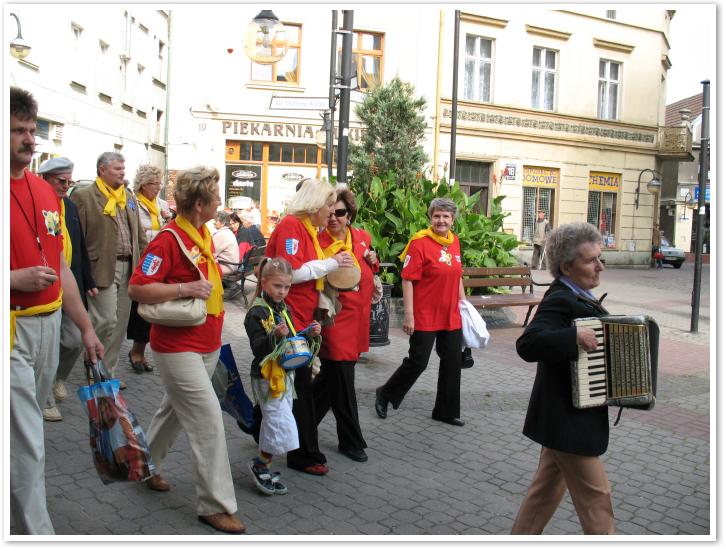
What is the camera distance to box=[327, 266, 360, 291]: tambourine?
4.97 metres

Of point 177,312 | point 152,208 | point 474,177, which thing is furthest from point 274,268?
point 474,177

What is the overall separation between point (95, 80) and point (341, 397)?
60.2 ft

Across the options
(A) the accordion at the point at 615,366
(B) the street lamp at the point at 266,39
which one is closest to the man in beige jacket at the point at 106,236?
(B) the street lamp at the point at 266,39

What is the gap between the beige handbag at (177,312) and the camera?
3.79 m

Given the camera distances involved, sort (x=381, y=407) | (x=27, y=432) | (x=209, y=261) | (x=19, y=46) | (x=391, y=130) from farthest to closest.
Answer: (x=391, y=130), (x=19, y=46), (x=381, y=407), (x=209, y=261), (x=27, y=432)

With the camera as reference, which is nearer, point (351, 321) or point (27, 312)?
point (27, 312)

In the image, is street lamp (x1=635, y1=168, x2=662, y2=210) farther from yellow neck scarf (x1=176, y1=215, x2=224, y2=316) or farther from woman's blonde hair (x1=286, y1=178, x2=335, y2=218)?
yellow neck scarf (x1=176, y1=215, x2=224, y2=316)

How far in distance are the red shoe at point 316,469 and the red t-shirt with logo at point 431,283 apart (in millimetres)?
1558

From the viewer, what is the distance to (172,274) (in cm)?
390

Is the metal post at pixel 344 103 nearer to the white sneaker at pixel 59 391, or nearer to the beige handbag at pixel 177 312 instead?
the white sneaker at pixel 59 391

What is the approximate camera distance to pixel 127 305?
22.4 ft

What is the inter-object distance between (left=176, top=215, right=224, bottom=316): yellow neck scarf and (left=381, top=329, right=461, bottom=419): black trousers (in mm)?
2327

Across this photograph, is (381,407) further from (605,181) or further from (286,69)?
(605,181)

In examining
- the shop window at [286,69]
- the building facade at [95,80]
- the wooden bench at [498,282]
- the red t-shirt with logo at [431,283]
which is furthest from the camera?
the shop window at [286,69]
